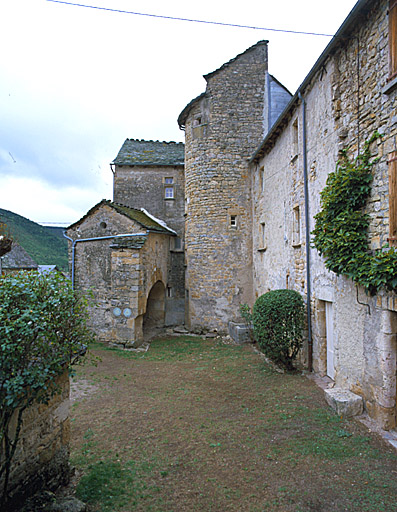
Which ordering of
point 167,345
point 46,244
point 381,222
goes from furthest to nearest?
point 46,244, point 167,345, point 381,222

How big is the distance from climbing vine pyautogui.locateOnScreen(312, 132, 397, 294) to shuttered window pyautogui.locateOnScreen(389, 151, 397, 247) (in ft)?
0.69

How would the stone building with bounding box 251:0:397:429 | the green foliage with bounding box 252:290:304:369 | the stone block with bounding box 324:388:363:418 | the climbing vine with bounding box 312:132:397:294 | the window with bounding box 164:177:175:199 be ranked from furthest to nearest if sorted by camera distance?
1. the window with bounding box 164:177:175:199
2. the green foliage with bounding box 252:290:304:369
3. the stone block with bounding box 324:388:363:418
4. the climbing vine with bounding box 312:132:397:294
5. the stone building with bounding box 251:0:397:429

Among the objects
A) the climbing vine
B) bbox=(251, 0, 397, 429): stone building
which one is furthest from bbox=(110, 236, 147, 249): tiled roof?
the climbing vine

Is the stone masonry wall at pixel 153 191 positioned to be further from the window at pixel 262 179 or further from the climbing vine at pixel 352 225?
the climbing vine at pixel 352 225

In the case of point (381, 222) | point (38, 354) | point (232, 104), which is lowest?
point (38, 354)

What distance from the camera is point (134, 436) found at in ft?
17.4

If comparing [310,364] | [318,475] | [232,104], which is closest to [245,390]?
[310,364]

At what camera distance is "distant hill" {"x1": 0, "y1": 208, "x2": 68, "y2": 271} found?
99.0ft

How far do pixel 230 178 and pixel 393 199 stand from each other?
8787mm

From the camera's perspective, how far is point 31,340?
3.09 meters

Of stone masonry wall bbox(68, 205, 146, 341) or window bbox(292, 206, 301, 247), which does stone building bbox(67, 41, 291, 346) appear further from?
window bbox(292, 206, 301, 247)

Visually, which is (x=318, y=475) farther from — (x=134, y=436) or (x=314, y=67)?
(x=314, y=67)

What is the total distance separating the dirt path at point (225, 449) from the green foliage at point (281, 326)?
659 mm

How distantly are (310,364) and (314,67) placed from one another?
6.74 metres
